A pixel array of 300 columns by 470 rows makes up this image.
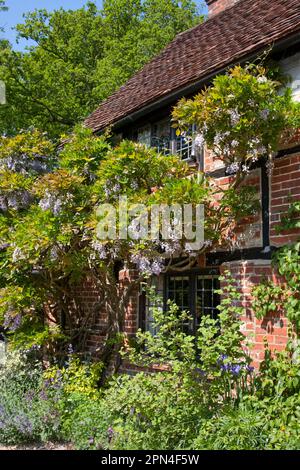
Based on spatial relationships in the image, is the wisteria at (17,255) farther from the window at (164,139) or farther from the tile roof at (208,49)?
the tile roof at (208,49)

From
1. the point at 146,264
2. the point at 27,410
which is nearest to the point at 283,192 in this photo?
the point at 146,264

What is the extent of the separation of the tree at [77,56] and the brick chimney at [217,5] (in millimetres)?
7727

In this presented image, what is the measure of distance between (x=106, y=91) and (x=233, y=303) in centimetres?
1605

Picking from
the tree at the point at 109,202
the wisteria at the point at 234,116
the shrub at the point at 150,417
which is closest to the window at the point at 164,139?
the tree at the point at 109,202

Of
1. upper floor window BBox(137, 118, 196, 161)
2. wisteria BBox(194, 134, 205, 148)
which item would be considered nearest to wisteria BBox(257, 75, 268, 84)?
wisteria BBox(194, 134, 205, 148)

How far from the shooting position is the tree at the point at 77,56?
63.9 feet

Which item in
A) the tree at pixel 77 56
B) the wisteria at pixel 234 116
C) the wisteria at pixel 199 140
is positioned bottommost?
the wisteria at pixel 199 140

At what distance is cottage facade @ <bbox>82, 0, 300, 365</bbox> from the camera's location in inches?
223

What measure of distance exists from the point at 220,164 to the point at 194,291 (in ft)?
6.38

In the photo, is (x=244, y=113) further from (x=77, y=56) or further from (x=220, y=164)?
(x=77, y=56)

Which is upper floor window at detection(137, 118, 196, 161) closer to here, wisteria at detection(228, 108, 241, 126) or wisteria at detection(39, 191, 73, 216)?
wisteria at detection(39, 191, 73, 216)

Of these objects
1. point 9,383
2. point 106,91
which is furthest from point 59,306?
point 106,91

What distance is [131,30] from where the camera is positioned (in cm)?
2378

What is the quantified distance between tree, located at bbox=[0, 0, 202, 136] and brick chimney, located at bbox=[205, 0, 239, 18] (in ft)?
25.4
